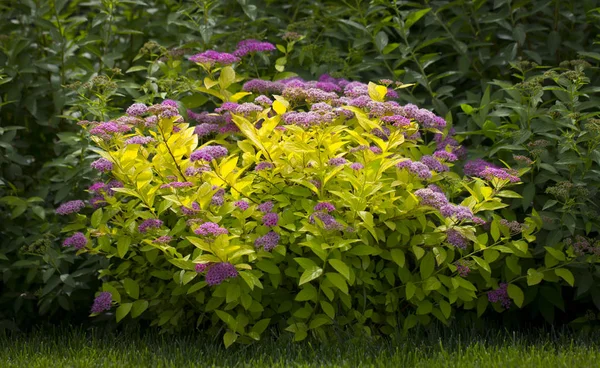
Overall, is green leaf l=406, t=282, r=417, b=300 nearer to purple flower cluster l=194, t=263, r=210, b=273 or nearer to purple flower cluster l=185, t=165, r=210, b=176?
purple flower cluster l=194, t=263, r=210, b=273

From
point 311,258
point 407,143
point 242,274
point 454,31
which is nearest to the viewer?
point 242,274

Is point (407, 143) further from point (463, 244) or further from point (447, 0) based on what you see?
point (447, 0)

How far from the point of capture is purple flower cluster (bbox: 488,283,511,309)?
3.49m

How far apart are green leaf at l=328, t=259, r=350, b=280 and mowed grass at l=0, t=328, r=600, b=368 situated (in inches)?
11.4

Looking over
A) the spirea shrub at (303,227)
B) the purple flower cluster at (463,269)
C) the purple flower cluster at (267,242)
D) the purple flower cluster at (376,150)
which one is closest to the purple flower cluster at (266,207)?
the spirea shrub at (303,227)

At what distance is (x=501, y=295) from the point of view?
3.51 meters

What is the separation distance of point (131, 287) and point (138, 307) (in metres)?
0.09

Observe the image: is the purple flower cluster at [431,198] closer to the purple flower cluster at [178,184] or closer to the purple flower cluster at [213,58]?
the purple flower cluster at [178,184]

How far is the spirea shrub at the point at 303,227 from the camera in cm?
323

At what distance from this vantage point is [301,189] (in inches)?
134

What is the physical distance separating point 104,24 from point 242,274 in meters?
1.99

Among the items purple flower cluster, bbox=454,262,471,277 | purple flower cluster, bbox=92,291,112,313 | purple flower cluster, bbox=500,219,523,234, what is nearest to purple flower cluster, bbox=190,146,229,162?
purple flower cluster, bbox=92,291,112,313

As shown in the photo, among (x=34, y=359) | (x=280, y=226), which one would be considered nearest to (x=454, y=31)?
(x=280, y=226)

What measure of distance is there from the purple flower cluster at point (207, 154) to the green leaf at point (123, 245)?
458 mm
